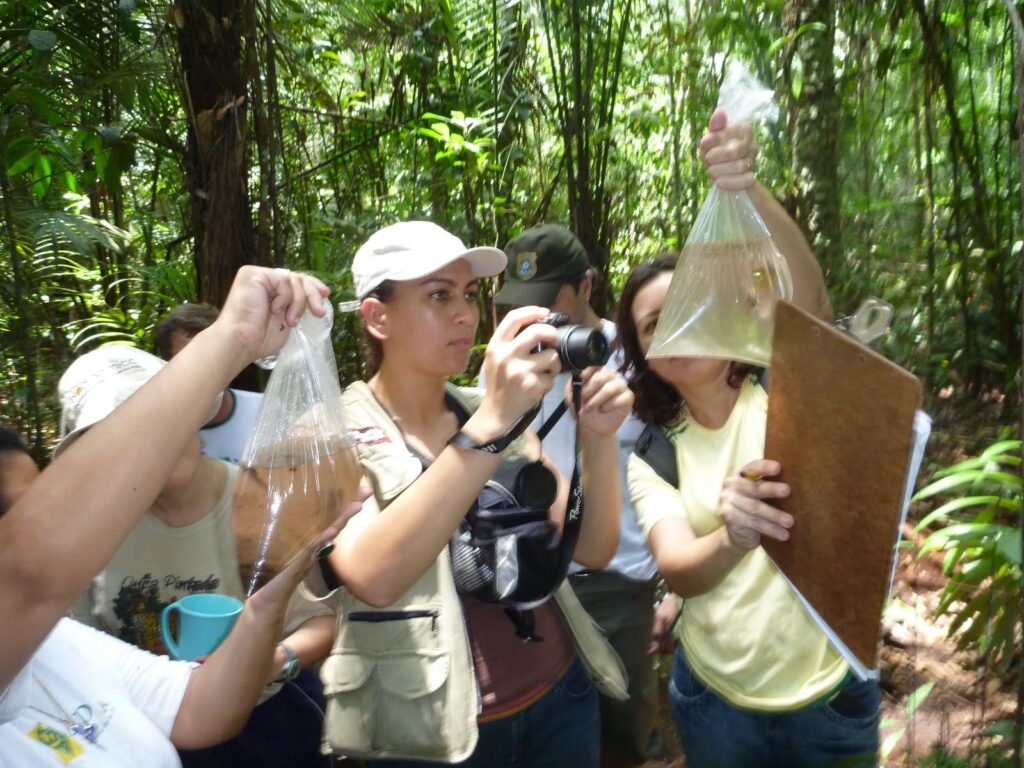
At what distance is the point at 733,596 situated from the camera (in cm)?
139

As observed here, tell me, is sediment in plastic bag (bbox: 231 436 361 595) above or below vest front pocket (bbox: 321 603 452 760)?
above

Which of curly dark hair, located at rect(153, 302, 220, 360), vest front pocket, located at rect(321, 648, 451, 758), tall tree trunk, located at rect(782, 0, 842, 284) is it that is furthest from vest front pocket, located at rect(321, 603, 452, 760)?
tall tree trunk, located at rect(782, 0, 842, 284)

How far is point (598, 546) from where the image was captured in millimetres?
1521

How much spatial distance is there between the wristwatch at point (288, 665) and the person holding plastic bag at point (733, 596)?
64 centimetres

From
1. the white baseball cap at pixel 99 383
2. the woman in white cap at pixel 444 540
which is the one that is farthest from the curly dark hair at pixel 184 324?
the woman in white cap at pixel 444 540

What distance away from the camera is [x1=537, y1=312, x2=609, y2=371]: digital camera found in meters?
1.22

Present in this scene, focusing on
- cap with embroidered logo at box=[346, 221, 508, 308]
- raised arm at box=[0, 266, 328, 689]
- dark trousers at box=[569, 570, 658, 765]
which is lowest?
dark trousers at box=[569, 570, 658, 765]

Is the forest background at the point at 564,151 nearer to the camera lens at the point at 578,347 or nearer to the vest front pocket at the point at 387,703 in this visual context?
the camera lens at the point at 578,347

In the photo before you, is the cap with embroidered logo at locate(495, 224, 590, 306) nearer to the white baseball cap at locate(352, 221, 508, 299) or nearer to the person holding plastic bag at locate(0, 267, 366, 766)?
the white baseball cap at locate(352, 221, 508, 299)

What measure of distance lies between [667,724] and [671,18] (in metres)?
2.99

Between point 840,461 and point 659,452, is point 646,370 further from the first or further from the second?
point 840,461

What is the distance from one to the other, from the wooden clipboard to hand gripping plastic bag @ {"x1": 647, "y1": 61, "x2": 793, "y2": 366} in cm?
19

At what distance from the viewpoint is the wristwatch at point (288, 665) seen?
1.41m

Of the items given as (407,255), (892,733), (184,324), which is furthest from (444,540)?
(892,733)
